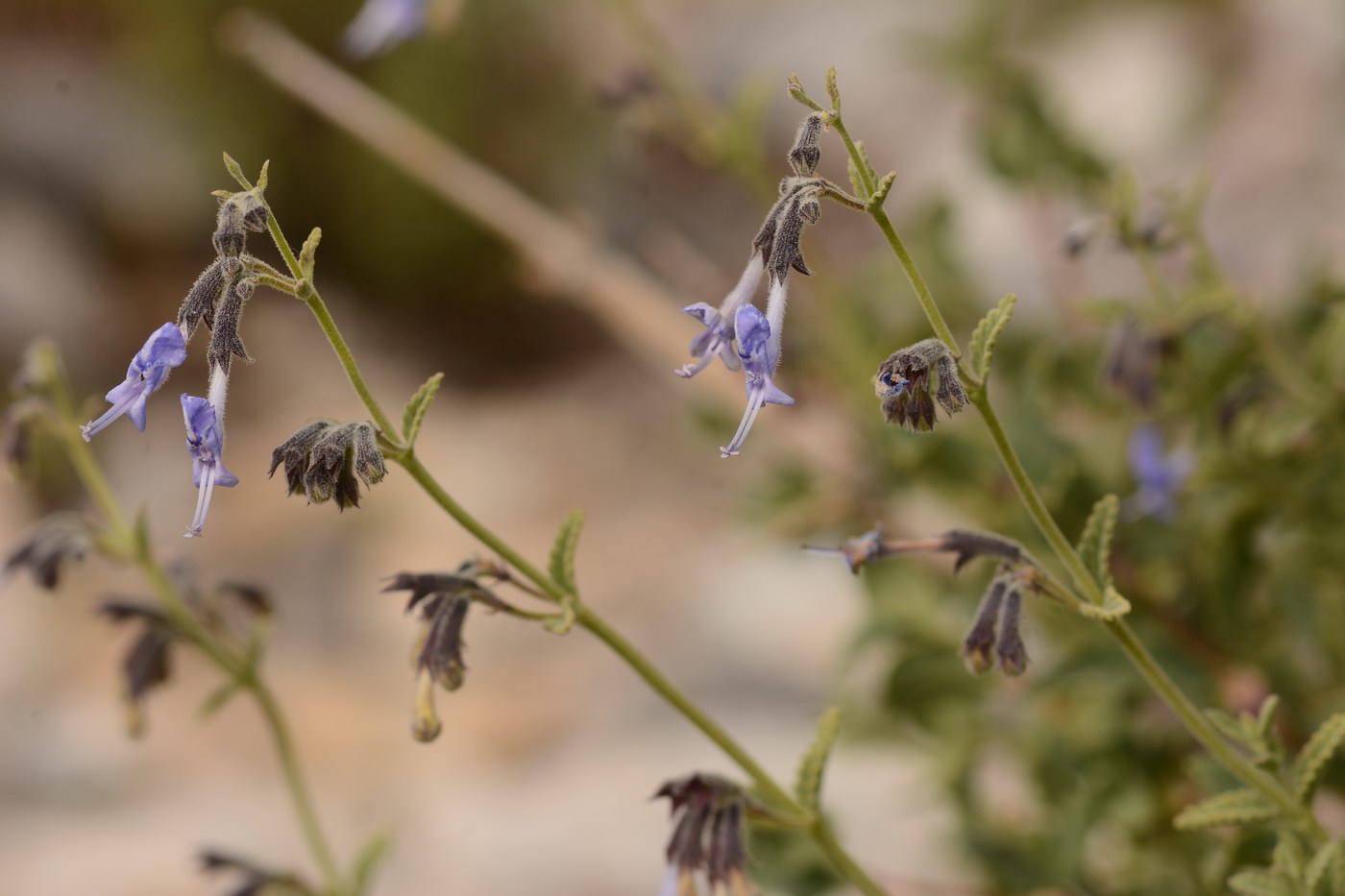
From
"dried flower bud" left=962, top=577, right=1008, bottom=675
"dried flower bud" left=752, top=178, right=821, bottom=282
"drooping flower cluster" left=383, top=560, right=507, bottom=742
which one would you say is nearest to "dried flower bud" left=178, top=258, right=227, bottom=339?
"drooping flower cluster" left=383, top=560, right=507, bottom=742

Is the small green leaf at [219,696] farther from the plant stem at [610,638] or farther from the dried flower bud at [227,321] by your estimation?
the dried flower bud at [227,321]

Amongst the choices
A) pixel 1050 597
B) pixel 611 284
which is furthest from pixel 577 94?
pixel 1050 597

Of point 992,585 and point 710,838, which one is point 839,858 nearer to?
point 710,838

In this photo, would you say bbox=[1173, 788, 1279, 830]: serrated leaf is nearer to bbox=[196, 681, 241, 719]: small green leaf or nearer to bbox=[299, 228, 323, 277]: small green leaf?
bbox=[299, 228, 323, 277]: small green leaf

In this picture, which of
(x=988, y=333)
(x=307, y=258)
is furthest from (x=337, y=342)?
(x=988, y=333)

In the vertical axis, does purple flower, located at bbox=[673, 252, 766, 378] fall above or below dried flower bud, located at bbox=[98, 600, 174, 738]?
below

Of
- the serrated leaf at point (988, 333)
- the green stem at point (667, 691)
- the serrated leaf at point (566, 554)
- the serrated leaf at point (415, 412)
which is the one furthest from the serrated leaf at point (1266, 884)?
the serrated leaf at point (415, 412)
